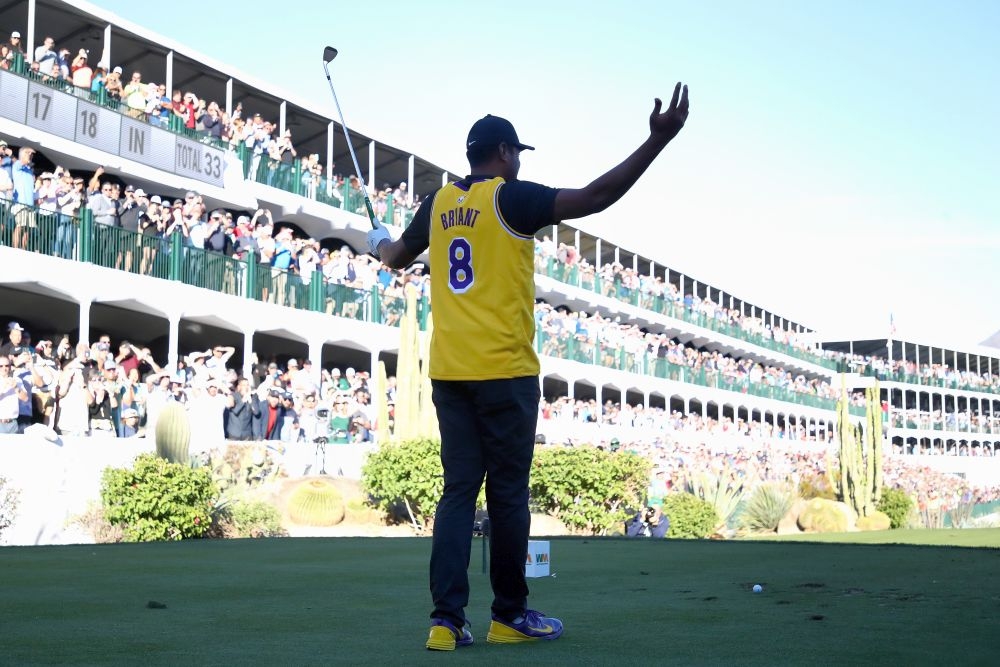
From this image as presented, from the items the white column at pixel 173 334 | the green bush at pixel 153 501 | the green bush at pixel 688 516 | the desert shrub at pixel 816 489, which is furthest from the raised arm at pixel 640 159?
the desert shrub at pixel 816 489

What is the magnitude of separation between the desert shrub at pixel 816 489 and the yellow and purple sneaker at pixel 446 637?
2661cm

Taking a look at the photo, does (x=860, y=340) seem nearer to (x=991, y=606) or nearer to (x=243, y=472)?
(x=243, y=472)

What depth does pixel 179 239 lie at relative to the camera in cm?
2462

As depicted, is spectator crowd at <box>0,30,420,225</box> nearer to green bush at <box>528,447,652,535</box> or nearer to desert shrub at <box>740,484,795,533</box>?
green bush at <box>528,447,652,535</box>

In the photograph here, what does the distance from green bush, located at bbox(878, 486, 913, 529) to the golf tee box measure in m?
22.9

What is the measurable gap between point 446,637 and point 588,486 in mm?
15894

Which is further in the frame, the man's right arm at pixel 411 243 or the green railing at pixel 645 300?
the green railing at pixel 645 300

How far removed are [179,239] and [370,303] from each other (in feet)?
24.1

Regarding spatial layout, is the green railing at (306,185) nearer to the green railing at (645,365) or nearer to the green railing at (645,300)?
the green railing at (645,365)

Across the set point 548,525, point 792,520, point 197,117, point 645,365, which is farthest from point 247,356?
point 645,365

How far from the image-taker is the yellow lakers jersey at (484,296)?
4.51 m

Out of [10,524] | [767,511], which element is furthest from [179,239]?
[767,511]

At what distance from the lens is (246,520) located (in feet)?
58.5

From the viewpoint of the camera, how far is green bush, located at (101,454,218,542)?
50.7 ft
